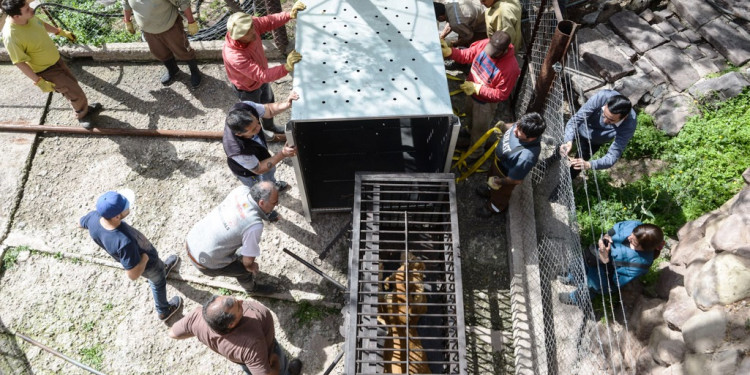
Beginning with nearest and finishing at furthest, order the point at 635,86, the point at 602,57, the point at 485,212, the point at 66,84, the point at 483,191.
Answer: the point at 485,212
the point at 483,191
the point at 66,84
the point at 635,86
the point at 602,57

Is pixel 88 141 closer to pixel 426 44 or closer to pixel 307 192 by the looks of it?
pixel 307 192

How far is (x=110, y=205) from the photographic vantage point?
12.1ft

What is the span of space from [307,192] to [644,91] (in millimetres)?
4359

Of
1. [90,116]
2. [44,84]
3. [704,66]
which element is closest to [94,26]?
[90,116]

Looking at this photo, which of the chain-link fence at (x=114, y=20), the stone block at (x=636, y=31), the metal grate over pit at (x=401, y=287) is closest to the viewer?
the metal grate over pit at (x=401, y=287)

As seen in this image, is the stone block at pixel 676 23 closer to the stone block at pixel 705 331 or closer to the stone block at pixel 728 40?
the stone block at pixel 728 40

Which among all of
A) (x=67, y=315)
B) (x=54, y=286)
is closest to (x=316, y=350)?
(x=67, y=315)

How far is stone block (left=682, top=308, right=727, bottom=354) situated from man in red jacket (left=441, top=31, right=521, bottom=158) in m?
2.64

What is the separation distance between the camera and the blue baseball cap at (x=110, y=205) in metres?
3.70

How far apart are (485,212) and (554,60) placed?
1.74m

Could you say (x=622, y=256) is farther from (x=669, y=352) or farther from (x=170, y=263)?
(x=170, y=263)

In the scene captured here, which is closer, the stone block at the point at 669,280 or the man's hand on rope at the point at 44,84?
the stone block at the point at 669,280

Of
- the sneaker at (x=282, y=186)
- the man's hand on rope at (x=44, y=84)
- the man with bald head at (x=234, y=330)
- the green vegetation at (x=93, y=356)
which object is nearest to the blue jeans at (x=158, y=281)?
the green vegetation at (x=93, y=356)

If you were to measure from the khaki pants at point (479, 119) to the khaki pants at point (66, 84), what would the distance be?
194 inches
